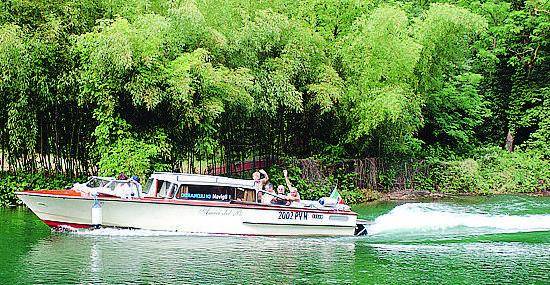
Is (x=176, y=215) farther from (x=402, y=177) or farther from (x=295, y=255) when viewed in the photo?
(x=402, y=177)

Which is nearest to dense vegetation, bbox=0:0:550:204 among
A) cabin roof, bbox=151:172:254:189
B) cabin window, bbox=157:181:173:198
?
cabin roof, bbox=151:172:254:189

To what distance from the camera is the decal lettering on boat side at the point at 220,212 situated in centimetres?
1684

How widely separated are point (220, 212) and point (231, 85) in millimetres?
4738

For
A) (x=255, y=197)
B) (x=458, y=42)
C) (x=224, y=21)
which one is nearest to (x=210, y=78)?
(x=224, y=21)

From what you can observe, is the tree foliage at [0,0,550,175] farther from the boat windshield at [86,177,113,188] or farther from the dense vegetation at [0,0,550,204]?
the boat windshield at [86,177,113,188]

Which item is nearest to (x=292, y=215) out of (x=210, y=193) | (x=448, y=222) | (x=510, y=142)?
(x=210, y=193)

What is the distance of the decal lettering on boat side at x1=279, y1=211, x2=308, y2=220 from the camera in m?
17.3

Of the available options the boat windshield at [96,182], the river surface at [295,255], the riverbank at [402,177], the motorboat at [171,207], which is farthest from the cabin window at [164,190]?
the riverbank at [402,177]

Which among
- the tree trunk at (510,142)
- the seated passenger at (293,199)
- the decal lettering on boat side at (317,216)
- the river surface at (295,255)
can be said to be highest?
the tree trunk at (510,142)

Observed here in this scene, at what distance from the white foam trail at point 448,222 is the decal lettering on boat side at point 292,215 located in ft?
6.53

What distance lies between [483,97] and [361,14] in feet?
39.8

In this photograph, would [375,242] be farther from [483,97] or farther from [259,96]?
[483,97]

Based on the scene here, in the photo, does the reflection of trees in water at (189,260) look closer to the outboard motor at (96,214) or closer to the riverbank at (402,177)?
the outboard motor at (96,214)

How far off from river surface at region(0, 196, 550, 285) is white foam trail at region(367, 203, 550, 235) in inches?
1.1
